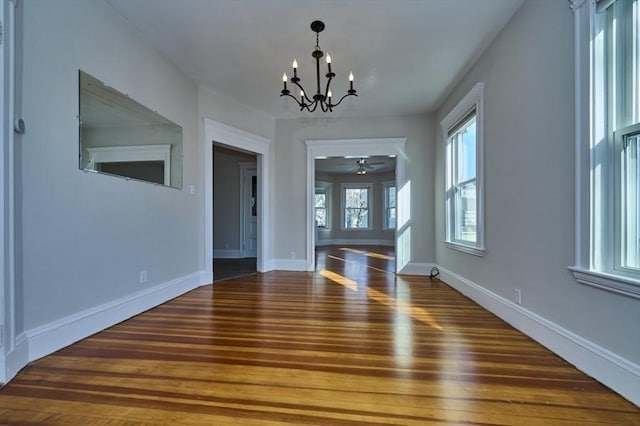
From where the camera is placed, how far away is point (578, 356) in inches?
73.9

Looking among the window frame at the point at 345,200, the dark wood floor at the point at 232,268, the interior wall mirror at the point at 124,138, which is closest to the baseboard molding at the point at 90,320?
the interior wall mirror at the point at 124,138

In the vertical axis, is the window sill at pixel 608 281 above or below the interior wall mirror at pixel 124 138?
below

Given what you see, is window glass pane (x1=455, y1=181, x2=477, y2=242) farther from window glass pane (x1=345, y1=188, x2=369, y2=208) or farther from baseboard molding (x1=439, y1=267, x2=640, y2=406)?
window glass pane (x1=345, y1=188, x2=369, y2=208)

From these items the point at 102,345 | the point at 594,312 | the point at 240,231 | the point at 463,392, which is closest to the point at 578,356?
the point at 594,312

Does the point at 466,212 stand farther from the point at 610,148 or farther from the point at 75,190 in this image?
the point at 75,190

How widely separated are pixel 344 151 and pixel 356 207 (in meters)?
6.35

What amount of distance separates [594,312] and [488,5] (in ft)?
7.95

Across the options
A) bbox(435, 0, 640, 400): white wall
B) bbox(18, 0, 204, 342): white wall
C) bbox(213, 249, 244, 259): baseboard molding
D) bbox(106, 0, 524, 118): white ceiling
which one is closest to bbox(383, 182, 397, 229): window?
bbox(213, 249, 244, 259): baseboard molding

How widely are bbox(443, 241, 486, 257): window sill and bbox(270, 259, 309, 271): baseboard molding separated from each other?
238 cm

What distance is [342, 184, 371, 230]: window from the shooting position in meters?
11.4

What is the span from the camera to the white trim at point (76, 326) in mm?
1831

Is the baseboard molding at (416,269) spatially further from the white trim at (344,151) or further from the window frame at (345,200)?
the window frame at (345,200)

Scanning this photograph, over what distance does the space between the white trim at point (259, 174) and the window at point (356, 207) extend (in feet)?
21.1

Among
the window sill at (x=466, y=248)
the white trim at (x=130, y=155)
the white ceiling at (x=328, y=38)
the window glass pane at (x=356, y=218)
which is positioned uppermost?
the white ceiling at (x=328, y=38)
